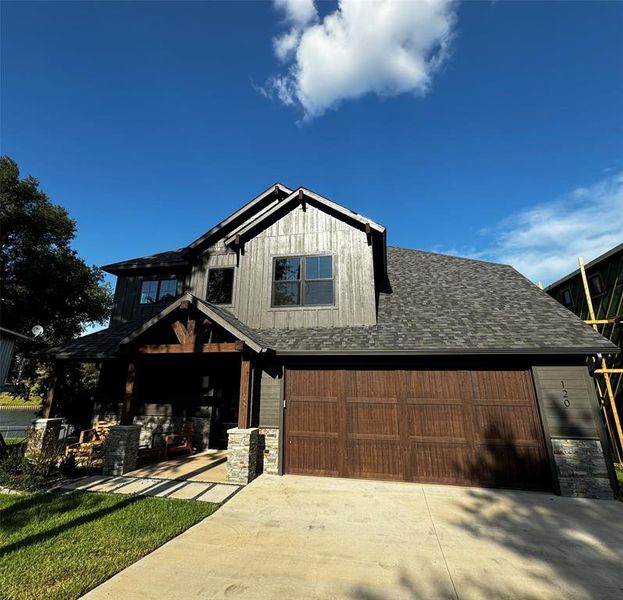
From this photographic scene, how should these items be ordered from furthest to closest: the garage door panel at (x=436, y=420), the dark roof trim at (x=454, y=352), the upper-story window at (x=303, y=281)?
the upper-story window at (x=303, y=281), the garage door panel at (x=436, y=420), the dark roof trim at (x=454, y=352)

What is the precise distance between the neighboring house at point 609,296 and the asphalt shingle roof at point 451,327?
3.20 metres

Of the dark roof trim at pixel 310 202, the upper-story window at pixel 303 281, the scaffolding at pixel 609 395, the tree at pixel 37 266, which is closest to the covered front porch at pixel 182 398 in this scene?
the upper-story window at pixel 303 281

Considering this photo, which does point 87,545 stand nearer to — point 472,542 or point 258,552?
point 258,552

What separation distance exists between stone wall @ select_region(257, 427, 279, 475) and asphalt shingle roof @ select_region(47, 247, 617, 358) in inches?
87.1

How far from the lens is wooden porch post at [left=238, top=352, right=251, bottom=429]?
7.84 metres

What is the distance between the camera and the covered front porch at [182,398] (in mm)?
7871

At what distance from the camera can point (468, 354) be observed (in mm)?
7531

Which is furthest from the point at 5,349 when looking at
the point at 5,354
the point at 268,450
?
the point at 268,450

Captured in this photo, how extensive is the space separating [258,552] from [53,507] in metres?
4.11

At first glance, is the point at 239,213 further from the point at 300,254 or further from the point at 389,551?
the point at 389,551

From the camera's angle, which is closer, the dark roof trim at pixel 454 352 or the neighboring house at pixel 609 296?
the dark roof trim at pixel 454 352

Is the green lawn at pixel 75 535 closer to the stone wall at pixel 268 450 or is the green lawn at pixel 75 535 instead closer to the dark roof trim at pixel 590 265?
the stone wall at pixel 268 450

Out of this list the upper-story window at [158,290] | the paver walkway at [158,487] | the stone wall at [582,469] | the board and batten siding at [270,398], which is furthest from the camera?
the upper-story window at [158,290]

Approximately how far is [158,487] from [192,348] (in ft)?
10.2
